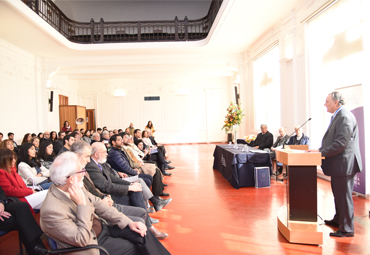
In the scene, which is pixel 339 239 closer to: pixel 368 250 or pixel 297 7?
pixel 368 250

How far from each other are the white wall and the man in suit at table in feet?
43.4

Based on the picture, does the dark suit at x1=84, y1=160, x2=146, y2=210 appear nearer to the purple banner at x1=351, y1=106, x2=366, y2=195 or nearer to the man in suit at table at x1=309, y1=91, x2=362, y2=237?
the man in suit at table at x1=309, y1=91, x2=362, y2=237

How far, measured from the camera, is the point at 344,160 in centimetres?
280

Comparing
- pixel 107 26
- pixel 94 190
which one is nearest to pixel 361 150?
pixel 94 190

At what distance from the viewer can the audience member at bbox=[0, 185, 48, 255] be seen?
202 cm

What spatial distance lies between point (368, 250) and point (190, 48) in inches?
340

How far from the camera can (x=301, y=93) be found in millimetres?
6488

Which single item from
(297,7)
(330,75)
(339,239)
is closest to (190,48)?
A: (297,7)

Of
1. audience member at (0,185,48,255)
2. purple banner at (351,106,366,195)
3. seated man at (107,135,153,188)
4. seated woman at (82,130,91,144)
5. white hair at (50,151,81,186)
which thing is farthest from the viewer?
seated woman at (82,130,91,144)

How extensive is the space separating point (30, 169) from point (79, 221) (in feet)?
8.63

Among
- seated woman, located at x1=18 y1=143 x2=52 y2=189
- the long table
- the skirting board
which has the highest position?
seated woman, located at x1=18 y1=143 x2=52 y2=189

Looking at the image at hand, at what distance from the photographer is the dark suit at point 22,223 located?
209 cm

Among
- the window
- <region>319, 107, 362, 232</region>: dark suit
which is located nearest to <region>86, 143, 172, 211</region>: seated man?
<region>319, 107, 362, 232</region>: dark suit

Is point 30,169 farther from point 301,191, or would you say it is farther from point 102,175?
point 301,191
